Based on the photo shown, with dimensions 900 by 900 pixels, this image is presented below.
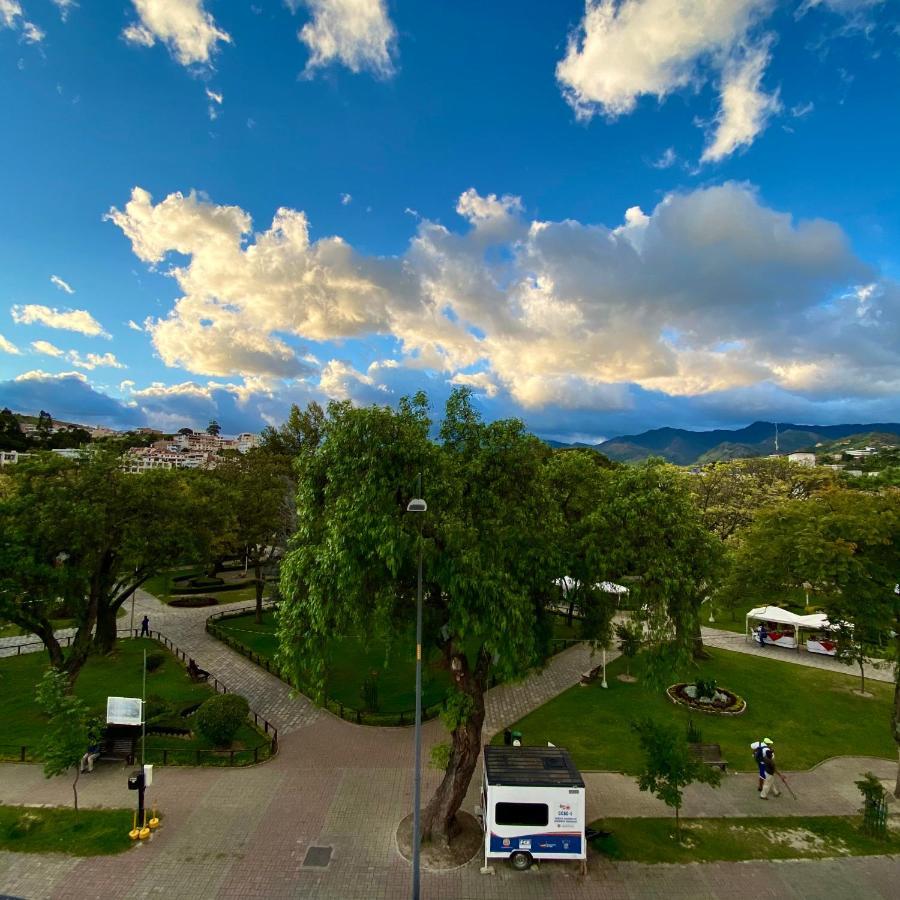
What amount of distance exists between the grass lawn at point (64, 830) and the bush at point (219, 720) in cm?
339

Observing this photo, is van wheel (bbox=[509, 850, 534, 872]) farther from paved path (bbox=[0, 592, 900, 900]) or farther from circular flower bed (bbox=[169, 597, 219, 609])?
circular flower bed (bbox=[169, 597, 219, 609])

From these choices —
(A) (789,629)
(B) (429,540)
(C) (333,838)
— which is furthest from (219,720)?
(A) (789,629)

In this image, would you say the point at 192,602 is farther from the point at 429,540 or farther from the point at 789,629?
the point at 789,629

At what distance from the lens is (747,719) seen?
21.6m

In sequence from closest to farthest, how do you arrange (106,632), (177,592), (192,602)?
(106,632)
(192,602)
(177,592)

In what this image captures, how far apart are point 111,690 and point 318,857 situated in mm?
16248

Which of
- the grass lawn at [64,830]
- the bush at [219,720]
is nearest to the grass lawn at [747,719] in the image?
the bush at [219,720]

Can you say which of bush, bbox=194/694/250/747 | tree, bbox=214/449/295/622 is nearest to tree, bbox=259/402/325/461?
tree, bbox=214/449/295/622

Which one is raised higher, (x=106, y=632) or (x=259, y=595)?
(x=259, y=595)

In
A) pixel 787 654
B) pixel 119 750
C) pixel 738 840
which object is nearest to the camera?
pixel 738 840

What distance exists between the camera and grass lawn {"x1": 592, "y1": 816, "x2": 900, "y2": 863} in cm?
1351

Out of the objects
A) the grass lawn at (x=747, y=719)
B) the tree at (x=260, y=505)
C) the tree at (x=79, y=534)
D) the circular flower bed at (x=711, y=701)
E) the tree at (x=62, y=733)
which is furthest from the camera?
the tree at (x=260, y=505)

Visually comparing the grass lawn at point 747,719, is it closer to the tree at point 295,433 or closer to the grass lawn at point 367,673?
the grass lawn at point 367,673

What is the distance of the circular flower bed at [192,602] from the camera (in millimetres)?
40062
